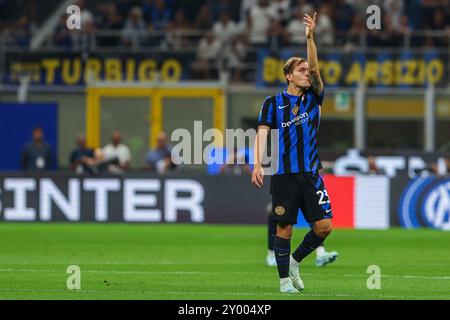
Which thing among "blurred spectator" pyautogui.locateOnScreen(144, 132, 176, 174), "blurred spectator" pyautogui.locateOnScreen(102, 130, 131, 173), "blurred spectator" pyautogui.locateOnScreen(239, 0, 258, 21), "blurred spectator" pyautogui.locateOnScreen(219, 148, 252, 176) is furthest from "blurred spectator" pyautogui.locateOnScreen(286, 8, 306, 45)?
"blurred spectator" pyautogui.locateOnScreen(102, 130, 131, 173)

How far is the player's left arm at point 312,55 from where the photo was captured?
11.9m

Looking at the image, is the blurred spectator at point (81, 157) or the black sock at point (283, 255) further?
the blurred spectator at point (81, 157)

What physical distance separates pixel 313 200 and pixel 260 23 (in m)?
18.4

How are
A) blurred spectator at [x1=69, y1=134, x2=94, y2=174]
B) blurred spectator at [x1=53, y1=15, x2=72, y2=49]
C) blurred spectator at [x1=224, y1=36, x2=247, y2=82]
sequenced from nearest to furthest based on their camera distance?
blurred spectator at [x1=69, y1=134, x2=94, y2=174]
blurred spectator at [x1=224, y1=36, x2=247, y2=82]
blurred spectator at [x1=53, y1=15, x2=72, y2=49]

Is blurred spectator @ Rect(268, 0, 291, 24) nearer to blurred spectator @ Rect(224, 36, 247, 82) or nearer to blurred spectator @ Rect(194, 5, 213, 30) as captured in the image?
blurred spectator @ Rect(224, 36, 247, 82)

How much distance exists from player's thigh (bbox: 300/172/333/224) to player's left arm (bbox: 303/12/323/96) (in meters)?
0.85

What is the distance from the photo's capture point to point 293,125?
40.5ft

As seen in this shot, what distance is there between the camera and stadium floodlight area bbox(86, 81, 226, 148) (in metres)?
30.7

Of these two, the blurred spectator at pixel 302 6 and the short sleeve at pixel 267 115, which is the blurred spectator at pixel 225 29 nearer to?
the blurred spectator at pixel 302 6

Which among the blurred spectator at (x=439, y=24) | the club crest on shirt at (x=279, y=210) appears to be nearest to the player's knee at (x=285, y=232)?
the club crest on shirt at (x=279, y=210)

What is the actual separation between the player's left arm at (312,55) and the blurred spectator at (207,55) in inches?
704

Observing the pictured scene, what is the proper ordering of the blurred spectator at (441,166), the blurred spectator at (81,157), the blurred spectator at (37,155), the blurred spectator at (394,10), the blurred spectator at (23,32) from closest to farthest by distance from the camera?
the blurred spectator at (441,166) < the blurred spectator at (81,157) < the blurred spectator at (37,155) < the blurred spectator at (394,10) < the blurred spectator at (23,32)
